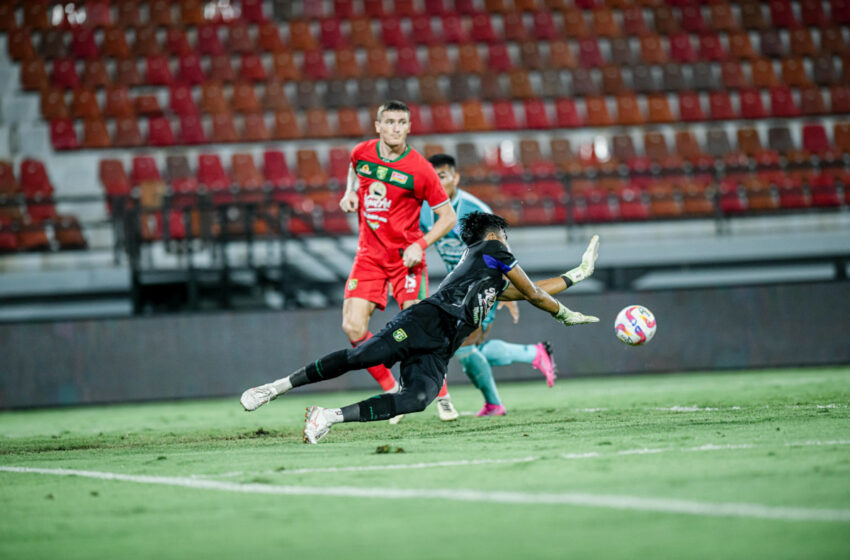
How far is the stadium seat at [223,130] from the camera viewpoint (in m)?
18.4

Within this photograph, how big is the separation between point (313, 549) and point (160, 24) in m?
18.5

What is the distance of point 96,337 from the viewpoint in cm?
1267

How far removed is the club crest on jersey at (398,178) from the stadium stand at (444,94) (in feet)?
28.6

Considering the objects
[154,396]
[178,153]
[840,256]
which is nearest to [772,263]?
[840,256]

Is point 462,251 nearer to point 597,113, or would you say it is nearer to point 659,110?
point 597,113

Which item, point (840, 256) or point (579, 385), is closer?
point (579, 385)

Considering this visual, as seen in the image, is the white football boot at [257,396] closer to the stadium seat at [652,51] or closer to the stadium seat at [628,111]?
the stadium seat at [628,111]

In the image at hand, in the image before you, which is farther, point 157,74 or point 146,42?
point 146,42

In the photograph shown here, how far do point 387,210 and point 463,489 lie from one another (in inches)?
131

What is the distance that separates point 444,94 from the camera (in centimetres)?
1969

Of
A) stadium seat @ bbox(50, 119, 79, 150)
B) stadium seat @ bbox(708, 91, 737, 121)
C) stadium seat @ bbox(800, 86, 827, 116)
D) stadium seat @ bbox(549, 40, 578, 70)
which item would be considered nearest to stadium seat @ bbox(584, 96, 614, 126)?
stadium seat @ bbox(549, 40, 578, 70)

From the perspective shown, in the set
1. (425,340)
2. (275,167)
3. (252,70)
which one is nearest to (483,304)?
(425,340)

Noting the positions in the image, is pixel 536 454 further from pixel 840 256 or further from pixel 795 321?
pixel 840 256

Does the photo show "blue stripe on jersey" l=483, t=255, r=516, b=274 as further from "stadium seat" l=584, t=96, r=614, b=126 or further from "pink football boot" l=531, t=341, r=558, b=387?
"stadium seat" l=584, t=96, r=614, b=126
